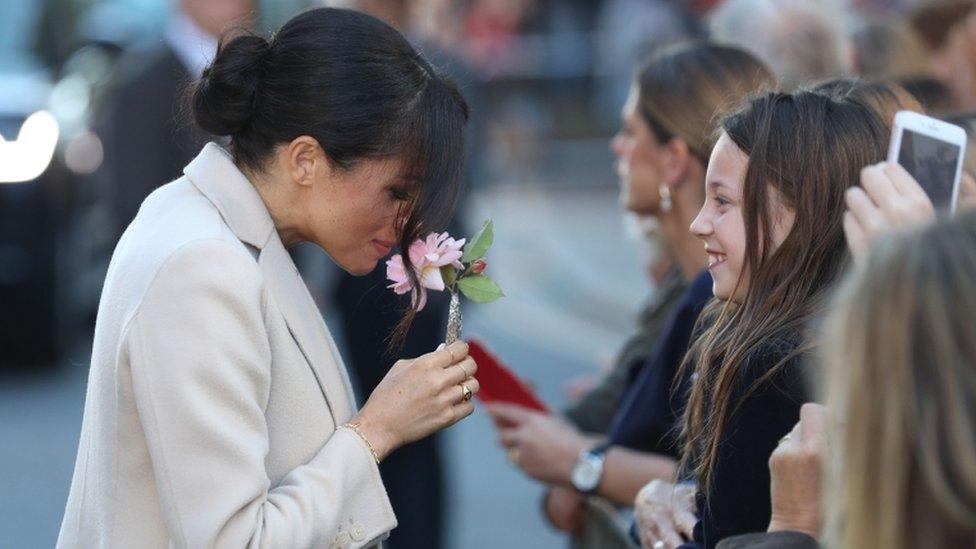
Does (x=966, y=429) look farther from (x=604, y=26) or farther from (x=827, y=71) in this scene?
(x=604, y=26)

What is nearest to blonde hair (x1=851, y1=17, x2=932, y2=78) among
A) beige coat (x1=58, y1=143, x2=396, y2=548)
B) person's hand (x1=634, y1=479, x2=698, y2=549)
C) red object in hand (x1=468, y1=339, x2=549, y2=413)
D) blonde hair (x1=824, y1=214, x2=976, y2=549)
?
red object in hand (x1=468, y1=339, x2=549, y2=413)

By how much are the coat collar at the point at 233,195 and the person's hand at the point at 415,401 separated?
1.07ft

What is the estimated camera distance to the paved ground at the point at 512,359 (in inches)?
258

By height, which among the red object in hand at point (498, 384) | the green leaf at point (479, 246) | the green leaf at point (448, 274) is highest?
the green leaf at point (479, 246)

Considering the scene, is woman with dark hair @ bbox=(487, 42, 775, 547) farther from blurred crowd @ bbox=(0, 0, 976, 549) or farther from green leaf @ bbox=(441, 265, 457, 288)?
green leaf @ bbox=(441, 265, 457, 288)

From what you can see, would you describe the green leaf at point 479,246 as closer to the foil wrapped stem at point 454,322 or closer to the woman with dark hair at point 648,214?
the foil wrapped stem at point 454,322

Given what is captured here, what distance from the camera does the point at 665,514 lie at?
3.08 m

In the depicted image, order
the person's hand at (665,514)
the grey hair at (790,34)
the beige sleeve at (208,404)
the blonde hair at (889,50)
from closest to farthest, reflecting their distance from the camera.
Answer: the beige sleeve at (208,404) → the person's hand at (665,514) → the grey hair at (790,34) → the blonde hair at (889,50)

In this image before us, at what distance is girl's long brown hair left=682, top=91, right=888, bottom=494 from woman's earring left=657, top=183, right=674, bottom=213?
1273 mm

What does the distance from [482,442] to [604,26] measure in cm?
967

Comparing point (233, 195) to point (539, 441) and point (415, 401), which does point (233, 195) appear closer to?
point (415, 401)

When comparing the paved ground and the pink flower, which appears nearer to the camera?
the pink flower

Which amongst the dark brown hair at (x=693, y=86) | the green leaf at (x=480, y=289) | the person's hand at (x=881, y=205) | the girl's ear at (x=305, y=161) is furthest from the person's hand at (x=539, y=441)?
the person's hand at (x=881, y=205)

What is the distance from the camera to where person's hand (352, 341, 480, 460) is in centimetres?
247
